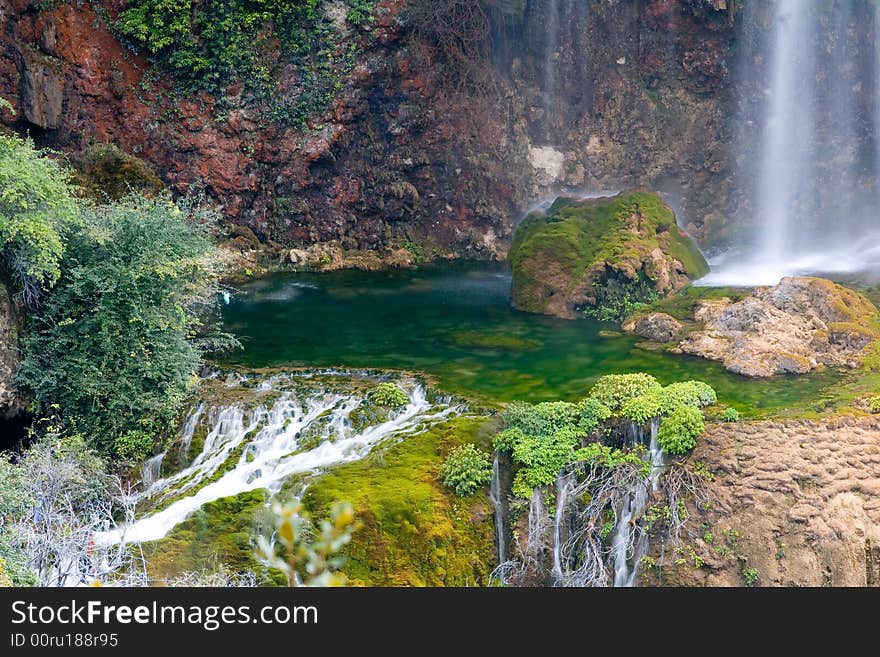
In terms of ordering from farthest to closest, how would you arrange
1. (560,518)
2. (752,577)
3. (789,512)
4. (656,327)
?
1. (656,327)
2. (560,518)
3. (789,512)
4. (752,577)

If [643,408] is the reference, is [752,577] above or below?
below

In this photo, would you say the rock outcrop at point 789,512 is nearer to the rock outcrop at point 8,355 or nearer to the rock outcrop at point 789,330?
the rock outcrop at point 789,330

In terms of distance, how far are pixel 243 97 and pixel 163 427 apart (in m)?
18.0

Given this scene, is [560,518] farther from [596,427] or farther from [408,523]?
[408,523]

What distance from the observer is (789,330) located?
17.6 metres

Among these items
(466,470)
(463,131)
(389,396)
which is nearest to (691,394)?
(466,470)

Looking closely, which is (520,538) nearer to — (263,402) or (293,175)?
(263,402)

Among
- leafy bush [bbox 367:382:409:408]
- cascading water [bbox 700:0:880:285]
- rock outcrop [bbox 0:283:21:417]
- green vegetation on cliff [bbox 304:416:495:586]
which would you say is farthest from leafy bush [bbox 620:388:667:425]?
cascading water [bbox 700:0:880:285]

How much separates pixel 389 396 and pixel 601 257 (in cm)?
958

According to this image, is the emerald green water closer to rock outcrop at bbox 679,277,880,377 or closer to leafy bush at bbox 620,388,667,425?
rock outcrop at bbox 679,277,880,377

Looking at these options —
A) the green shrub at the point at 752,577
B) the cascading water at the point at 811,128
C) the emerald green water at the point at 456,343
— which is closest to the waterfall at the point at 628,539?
the green shrub at the point at 752,577

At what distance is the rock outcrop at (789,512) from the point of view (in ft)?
37.3

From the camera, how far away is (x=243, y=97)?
29734 mm
